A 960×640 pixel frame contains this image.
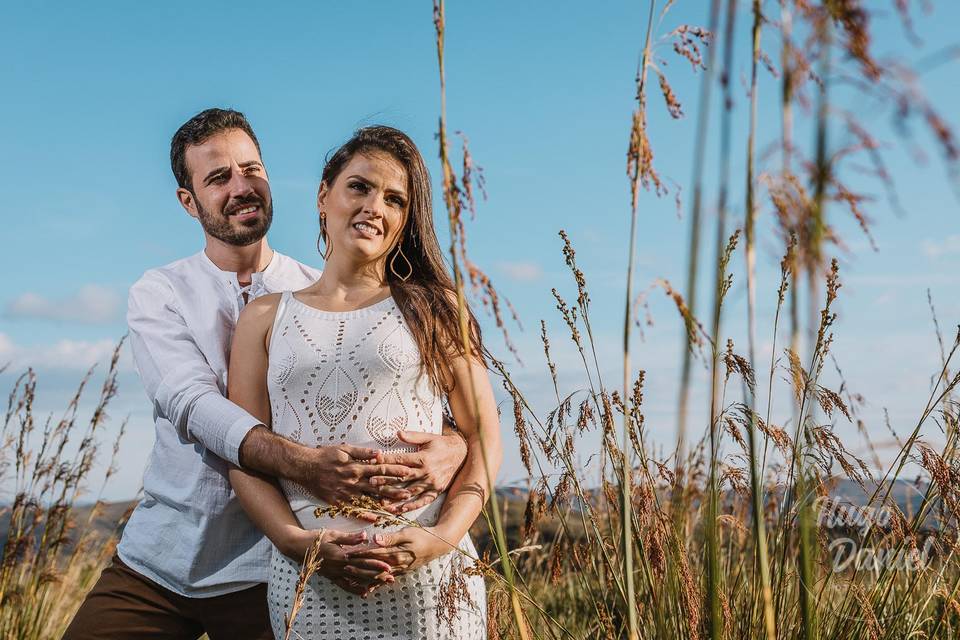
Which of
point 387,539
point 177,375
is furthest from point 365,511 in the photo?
point 177,375

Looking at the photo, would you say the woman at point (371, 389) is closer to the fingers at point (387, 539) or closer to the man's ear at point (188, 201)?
the fingers at point (387, 539)

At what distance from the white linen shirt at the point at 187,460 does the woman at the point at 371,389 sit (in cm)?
33

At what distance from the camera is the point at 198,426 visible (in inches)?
95.0

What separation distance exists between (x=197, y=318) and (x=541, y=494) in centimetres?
127

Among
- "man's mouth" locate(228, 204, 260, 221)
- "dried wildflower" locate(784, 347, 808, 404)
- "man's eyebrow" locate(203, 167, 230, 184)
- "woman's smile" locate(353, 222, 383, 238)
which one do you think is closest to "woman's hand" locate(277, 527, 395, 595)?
"woman's smile" locate(353, 222, 383, 238)

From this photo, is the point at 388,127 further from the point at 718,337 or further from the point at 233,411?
the point at 718,337

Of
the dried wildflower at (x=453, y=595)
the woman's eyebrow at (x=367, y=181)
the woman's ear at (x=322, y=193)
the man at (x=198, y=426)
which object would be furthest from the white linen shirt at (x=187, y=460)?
the dried wildflower at (x=453, y=595)

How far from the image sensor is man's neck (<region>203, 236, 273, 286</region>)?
309cm

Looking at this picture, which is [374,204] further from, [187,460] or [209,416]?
[187,460]

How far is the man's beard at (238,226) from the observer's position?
10.1 ft

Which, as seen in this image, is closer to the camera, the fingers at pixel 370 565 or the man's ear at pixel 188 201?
the fingers at pixel 370 565

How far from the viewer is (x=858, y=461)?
251cm

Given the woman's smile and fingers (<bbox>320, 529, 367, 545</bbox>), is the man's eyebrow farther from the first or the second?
fingers (<bbox>320, 529, 367, 545</bbox>)

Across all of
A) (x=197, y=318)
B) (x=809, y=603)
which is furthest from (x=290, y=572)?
(x=809, y=603)
